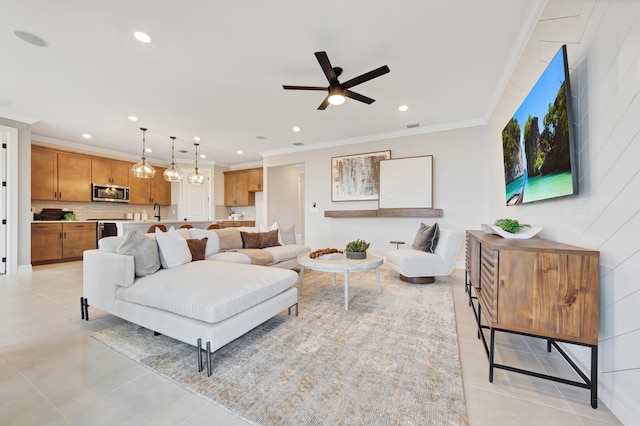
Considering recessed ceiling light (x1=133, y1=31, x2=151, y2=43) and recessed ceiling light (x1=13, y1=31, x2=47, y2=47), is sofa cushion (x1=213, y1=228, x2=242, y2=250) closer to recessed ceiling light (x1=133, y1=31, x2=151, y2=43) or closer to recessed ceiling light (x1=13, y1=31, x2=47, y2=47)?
recessed ceiling light (x1=133, y1=31, x2=151, y2=43)

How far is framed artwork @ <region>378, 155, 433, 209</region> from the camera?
4609 mm

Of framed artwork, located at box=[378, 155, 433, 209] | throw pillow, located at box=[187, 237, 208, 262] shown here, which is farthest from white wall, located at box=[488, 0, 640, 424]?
throw pillow, located at box=[187, 237, 208, 262]

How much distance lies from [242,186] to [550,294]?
24.4ft

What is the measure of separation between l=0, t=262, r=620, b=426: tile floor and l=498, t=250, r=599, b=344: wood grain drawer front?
1.25ft

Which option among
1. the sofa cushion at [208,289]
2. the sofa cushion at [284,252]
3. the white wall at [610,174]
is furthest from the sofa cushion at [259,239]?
the white wall at [610,174]

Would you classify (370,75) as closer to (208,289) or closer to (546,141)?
(546,141)

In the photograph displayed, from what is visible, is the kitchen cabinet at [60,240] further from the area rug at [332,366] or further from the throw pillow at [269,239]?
the area rug at [332,366]

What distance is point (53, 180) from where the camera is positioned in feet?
17.5

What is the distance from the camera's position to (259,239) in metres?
4.27

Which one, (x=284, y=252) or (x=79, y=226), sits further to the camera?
(x=79, y=226)

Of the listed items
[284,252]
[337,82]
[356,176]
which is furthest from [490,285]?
[356,176]

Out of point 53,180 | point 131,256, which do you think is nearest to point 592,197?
point 131,256

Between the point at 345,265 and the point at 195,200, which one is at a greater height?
the point at 195,200

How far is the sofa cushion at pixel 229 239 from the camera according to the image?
12.9 ft
